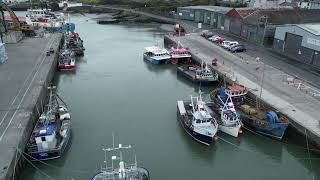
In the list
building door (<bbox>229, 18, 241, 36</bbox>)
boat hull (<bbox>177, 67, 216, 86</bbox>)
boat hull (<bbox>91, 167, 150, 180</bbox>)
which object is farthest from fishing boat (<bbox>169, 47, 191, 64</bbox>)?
boat hull (<bbox>91, 167, 150, 180</bbox>)

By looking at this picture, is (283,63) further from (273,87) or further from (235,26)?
(235,26)

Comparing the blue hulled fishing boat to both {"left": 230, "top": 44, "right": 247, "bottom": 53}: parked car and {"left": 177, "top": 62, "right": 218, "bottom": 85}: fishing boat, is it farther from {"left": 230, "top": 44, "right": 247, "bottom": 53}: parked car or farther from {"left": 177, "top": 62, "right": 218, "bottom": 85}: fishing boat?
{"left": 230, "top": 44, "right": 247, "bottom": 53}: parked car

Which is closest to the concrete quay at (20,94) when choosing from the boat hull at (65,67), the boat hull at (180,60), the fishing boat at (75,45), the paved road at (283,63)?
the boat hull at (65,67)

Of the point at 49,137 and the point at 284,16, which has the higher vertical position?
the point at 284,16

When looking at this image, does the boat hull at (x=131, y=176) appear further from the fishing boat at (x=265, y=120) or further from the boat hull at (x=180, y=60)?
the boat hull at (x=180, y=60)

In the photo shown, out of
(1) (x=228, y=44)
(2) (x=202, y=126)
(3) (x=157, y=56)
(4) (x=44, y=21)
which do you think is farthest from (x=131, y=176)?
(4) (x=44, y=21)
